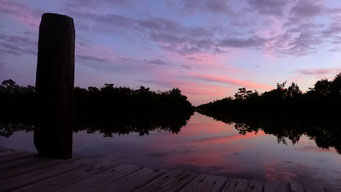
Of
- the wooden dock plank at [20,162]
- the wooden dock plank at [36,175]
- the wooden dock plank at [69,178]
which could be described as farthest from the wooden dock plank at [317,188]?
the wooden dock plank at [20,162]

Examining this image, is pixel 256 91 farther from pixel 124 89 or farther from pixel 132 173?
pixel 132 173

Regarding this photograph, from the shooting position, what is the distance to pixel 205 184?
296 centimetres

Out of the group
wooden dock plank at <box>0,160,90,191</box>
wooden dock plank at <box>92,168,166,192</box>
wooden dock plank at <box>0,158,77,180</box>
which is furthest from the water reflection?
wooden dock plank at <box>92,168,166,192</box>

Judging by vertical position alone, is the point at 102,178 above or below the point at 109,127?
below

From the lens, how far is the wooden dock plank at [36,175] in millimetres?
2746

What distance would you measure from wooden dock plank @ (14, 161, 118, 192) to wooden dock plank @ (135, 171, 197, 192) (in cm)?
68

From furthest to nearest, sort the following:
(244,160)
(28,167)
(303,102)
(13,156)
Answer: (303,102)
(244,160)
(13,156)
(28,167)

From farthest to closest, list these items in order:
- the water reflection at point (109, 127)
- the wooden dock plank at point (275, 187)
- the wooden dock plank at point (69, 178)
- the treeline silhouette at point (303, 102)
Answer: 1. the treeline silhouette at point (303, 102)
2. the water reflection at point (109, 127)
3. the wooden dock plank at point (275, 187)
4. the wooden dock plank at point (69, 178)

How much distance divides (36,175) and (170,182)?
1.32m

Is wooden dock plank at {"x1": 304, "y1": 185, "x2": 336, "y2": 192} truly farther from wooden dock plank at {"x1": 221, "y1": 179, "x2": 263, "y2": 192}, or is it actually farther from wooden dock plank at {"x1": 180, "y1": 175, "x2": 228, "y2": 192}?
wooden dock plank at {"x1": 180, "y1": 175, "x2": 228, "y2": 192}

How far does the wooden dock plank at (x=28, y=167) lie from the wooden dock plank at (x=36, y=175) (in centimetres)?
8

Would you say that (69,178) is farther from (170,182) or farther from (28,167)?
(170,182)

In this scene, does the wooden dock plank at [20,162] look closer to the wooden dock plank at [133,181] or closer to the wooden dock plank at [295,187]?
the wooden dock plank at [133,181]

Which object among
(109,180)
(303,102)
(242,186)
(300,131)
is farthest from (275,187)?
(303,102)
